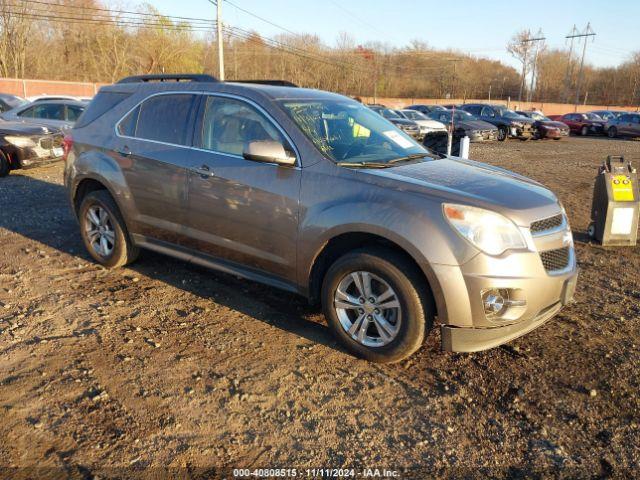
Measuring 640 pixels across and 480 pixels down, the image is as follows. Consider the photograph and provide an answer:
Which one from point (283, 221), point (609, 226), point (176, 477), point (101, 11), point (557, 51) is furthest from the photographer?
point (557, 51)

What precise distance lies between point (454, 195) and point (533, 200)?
0.63 m

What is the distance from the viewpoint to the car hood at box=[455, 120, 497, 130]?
21.9m

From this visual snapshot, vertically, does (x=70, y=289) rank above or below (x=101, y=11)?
below

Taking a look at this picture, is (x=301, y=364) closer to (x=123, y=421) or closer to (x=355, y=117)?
(x=123, y=421)

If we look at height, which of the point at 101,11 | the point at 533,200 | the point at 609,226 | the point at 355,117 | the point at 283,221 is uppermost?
the point at 101,11

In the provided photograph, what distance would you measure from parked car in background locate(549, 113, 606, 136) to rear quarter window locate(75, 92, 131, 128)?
105 ft

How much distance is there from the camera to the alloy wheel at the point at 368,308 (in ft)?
11.0

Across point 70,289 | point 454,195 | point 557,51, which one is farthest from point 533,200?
point 557,51

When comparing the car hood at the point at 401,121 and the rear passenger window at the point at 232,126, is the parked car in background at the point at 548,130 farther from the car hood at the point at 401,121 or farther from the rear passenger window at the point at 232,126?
the rear passenger window at the point at 232,126

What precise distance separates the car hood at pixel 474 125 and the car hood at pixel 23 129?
16.5m

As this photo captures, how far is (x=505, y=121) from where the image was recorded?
962 inches

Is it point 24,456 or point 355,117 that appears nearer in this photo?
point 24,456

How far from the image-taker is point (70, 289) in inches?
184

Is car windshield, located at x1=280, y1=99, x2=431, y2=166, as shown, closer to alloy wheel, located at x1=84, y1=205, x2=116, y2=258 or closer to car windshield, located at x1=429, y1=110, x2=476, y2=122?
alloy wheel, located at x1=84, y1=205, x2=116, y2=258
